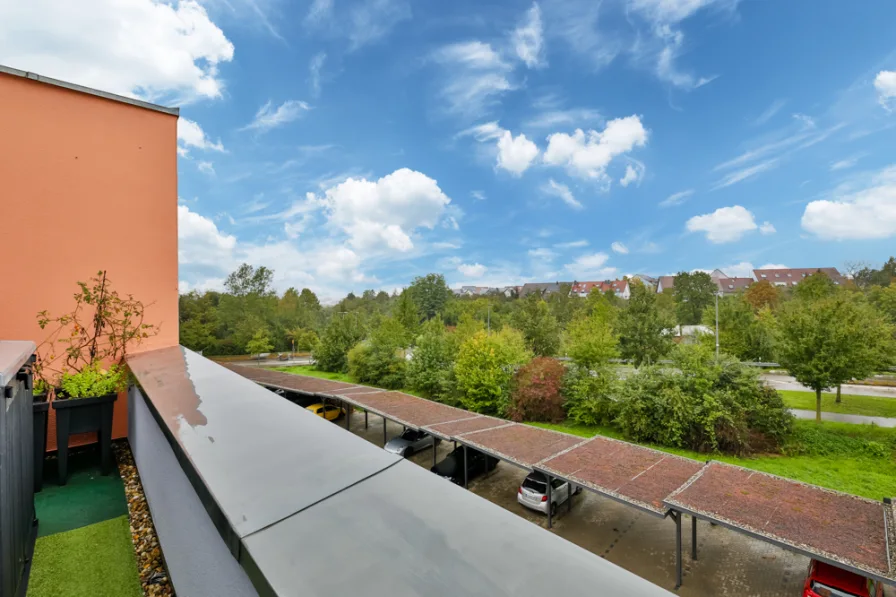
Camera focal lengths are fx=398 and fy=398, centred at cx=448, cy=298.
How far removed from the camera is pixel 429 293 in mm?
50000

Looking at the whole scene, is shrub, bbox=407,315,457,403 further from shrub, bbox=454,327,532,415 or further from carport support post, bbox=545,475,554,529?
carport support post, bbox=545,475,554,529

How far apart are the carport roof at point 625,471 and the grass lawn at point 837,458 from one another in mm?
3973

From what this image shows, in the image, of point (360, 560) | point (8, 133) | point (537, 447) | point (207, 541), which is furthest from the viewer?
point (537, 447)

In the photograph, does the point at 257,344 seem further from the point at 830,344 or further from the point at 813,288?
the point at 813,288

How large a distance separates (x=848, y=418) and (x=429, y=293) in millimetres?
40232

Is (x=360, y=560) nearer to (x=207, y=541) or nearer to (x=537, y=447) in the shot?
(x=207, y=541)

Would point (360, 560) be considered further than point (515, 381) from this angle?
No

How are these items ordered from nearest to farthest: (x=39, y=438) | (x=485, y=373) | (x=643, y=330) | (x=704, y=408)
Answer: (x=39, y=438)
(x=704, y=408)
(x=485, y=373)
(x=643, y=330)

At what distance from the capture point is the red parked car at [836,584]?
16.9ft

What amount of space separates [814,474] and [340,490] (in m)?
12.7

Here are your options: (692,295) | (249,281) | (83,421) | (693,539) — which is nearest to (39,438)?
(83,421)

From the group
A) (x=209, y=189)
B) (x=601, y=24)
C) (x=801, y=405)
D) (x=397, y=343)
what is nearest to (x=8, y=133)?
(x=209, y=189)

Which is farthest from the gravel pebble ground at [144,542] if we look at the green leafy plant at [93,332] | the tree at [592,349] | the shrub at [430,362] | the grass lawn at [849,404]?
the grass lawn at [849,404]

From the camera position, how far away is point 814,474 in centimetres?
927
